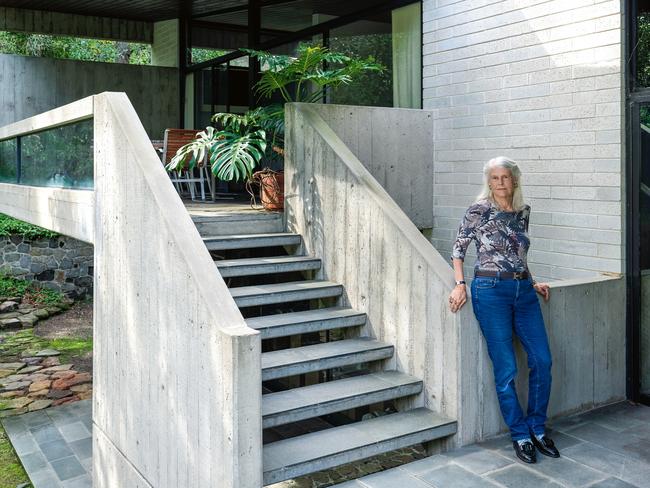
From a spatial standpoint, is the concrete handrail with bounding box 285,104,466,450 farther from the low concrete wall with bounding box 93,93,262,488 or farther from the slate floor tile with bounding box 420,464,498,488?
the low concrete wall with bounding box 93,93,262,488

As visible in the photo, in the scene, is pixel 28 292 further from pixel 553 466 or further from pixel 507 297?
pixel 553 466

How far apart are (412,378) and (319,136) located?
6.52 feet

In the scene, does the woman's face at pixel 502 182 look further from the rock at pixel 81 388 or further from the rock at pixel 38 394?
the rock at pixel 38 394

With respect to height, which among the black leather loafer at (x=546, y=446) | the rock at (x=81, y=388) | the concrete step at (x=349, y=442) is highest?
the concrete step at (x=349, y=442)

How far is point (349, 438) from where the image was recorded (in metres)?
3.97

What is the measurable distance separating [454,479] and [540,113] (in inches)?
119

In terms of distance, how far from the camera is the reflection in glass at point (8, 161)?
8312 millimetres

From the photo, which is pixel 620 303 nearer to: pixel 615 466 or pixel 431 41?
pixel 615 466

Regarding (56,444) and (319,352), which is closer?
(319,352)

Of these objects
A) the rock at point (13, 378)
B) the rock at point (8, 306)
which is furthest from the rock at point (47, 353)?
the rock at point (8, 306)

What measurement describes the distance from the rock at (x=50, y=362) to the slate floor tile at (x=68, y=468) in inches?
132

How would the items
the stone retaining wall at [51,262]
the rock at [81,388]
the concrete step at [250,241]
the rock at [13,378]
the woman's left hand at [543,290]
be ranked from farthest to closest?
the stone retaining wall at [51,262] → the rock at [13,378] → the rock at [81,388] → the concrete step at [250,241] → the woman's left hand at [543,290]

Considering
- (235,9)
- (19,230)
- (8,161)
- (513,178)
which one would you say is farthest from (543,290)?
(19,230)

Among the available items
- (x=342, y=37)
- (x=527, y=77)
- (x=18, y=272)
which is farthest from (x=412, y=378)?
(x=18, y=272)
